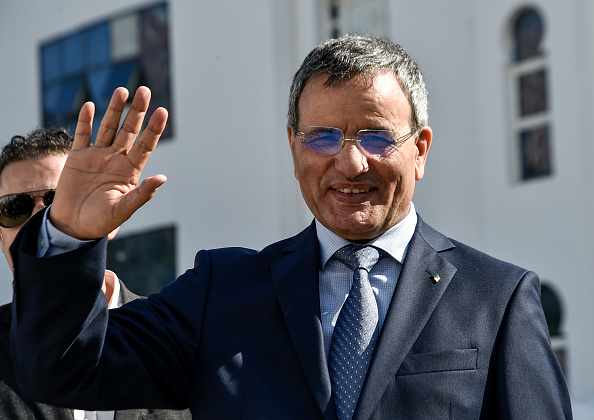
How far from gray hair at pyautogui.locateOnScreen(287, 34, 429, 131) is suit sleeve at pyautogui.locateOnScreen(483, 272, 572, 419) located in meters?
0.59

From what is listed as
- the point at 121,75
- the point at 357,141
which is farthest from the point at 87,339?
the point at 121,75

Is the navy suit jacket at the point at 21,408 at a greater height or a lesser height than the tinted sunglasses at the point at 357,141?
lesser

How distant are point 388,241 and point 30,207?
1420 mm

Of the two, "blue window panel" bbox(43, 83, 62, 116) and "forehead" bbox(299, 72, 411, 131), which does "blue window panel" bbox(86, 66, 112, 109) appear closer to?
"blue window panel" bbox(43, 83, 62, 116)

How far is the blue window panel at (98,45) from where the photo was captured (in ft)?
59.8

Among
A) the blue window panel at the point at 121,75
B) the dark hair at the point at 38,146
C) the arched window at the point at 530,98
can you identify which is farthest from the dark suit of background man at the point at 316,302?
the blue window panel at the point at 121,75

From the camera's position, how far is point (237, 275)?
2.94 m

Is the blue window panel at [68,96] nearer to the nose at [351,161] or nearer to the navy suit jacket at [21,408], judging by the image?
the navy suit jacket at [21,408]

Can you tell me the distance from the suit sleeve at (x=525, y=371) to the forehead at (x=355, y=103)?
56 cm

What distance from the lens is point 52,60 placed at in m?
19.3

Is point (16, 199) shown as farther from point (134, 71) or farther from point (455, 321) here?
point (134, 71)

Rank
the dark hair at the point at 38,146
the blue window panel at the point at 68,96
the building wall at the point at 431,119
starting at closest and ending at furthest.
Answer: the dark hair at the point at 38,146
the building wall at the point at 431,119
the blue window panel at the point at 68,96

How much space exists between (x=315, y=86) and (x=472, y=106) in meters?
10.9

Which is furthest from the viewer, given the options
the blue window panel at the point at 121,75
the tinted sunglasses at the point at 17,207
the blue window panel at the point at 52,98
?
the blue window panel at the point at 52,98
